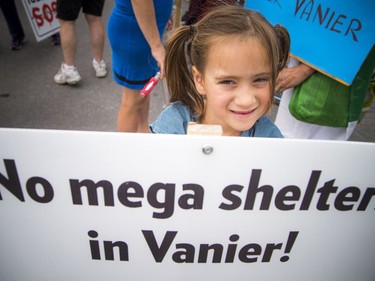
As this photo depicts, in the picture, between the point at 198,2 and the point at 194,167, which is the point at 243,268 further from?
the point at 198,2

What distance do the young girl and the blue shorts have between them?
2.25ft

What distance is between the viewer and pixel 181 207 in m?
0.82

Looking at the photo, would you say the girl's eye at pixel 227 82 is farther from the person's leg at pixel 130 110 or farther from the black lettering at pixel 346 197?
the person's leg at pixel 130 110

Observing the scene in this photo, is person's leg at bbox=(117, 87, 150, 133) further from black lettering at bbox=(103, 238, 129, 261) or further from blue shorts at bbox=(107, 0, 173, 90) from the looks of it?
black lettering at bbox=(103, 238, 129, 261)

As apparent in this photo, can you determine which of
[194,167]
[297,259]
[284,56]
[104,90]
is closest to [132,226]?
[194,167]

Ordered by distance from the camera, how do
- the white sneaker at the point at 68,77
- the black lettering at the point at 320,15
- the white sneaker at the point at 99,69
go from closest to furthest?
the black lettering at the point at 320,15 < the white sneaker at the point at 68,77 < the white sneaker at the point at 99,69

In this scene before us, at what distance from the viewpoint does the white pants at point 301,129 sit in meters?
1.88

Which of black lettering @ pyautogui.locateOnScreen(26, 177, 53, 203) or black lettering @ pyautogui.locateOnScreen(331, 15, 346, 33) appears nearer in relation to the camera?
black lettering @ pyautogui.locateOnScreen(26, 177, 53, 203)

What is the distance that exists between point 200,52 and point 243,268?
72cm

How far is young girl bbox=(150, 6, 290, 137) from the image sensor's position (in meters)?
1.01

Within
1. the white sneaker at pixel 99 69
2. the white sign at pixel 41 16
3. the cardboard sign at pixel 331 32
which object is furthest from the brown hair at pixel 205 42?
the white sneaker at pixel 99 69

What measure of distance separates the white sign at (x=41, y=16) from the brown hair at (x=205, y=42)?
2330 mm

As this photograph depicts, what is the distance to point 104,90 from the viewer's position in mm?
3371

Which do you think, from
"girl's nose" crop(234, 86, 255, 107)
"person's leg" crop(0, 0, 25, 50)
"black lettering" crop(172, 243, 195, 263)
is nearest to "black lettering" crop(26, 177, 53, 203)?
"black lettering" crop(172, 243, 195, 263)
